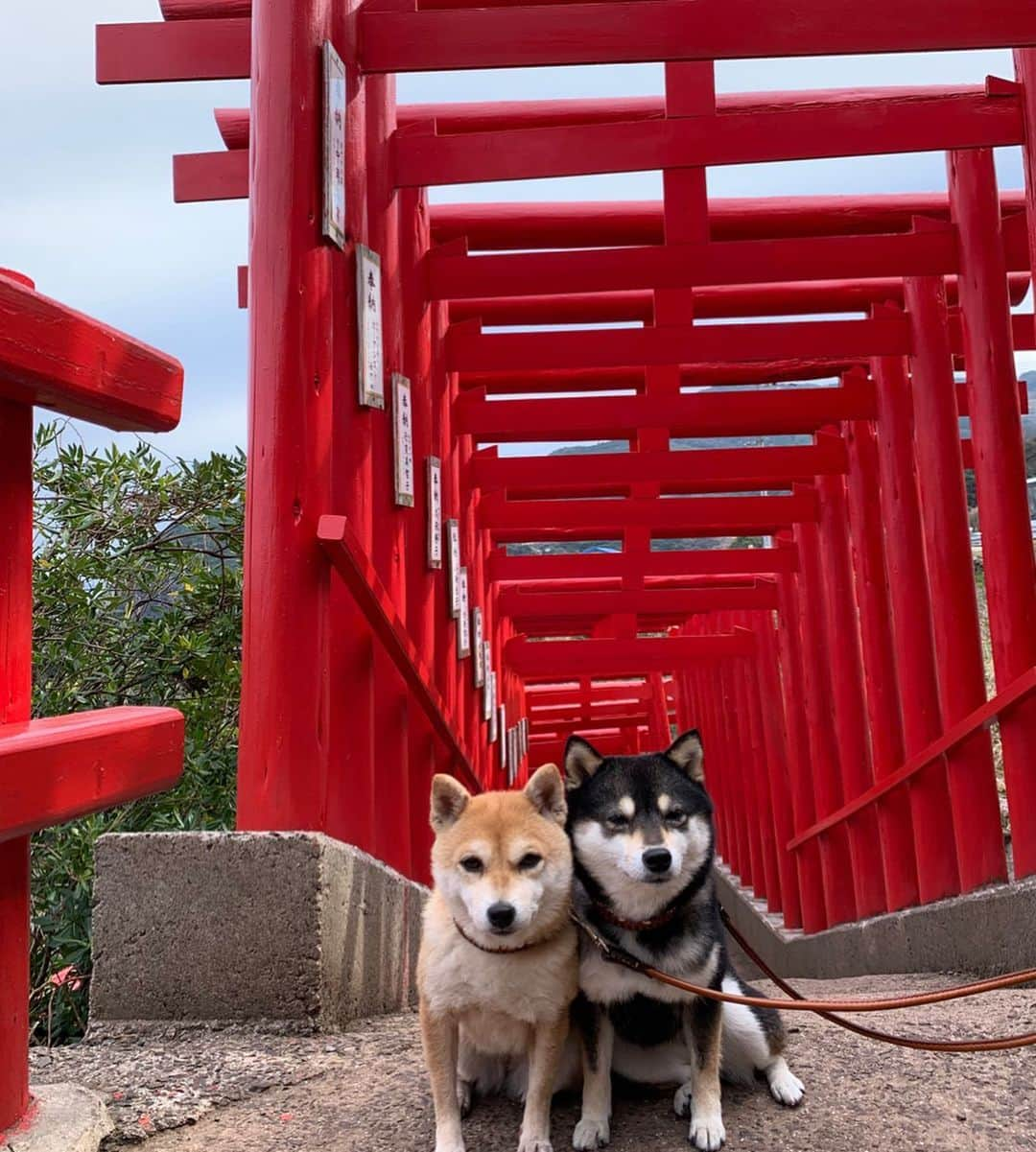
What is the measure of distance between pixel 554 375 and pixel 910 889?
4.98 metres

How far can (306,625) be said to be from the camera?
4.52 metres

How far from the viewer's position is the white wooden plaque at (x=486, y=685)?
42.7 feet

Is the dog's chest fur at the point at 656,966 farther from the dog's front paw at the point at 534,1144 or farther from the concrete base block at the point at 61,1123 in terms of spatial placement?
the concrete base block at the point at 61,1123

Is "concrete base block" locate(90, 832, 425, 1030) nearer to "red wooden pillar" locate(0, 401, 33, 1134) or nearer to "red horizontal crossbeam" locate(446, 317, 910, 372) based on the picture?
"red wooden pillar" locate(0, 401, 33, 1134)

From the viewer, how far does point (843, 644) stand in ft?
38.8

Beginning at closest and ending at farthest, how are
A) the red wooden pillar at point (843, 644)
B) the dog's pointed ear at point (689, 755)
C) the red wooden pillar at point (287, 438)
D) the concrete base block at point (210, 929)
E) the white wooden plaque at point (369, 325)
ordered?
1. the dog's pointed ear at point (689, 755)
2. the concrete base block at point (210, 929)
3. the red wooden pillar at point (287, 438)
4. the white wooden plaque at point (369, 325)
5. the red wooden pillar at point (843, 644)

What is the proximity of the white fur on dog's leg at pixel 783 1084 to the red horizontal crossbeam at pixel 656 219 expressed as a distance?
6057 mm

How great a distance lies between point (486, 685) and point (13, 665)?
36.1 feet

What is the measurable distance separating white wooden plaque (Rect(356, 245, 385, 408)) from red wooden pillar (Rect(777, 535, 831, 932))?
872 centimetres

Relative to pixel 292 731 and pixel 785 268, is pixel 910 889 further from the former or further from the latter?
pixel 292 731

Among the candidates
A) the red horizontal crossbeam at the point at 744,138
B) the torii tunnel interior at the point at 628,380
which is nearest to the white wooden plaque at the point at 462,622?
the torii tunnel interior at the point at 628,380

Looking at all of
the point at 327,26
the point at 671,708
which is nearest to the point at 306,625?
the point at 327,26

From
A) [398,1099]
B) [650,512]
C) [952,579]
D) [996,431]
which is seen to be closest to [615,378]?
[650,512]

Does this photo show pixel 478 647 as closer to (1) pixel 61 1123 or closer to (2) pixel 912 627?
(2) pixel 912 627
